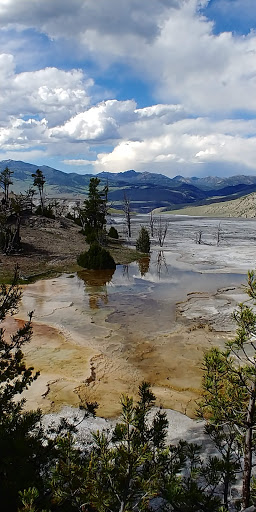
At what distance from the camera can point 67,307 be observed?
19422mm

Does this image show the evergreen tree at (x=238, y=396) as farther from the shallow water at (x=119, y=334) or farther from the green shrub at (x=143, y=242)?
the green shrub at (x=143, y=242)

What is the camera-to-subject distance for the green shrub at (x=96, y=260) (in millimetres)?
30875

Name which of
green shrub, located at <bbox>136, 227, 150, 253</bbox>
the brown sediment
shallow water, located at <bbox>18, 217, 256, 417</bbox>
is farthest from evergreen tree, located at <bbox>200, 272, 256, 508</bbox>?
green shrub, located at <bbox>136, 227, 150, 253</bbox>

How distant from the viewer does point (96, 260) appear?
30859 mm

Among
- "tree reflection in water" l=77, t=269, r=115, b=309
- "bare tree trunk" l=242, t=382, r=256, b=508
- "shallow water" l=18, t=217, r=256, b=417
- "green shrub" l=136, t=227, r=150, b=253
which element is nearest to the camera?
"bare tree trunk" l=242, t=382, r=256, b=508

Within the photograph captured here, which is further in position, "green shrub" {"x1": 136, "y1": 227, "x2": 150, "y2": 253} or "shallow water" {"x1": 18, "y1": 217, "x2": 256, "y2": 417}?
"green shrub" {"x1": 136, "y1": 227, "x2": 150, "y2": 253}

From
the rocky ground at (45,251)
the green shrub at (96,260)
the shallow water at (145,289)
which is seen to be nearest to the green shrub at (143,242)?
the rocky ground at (45,251)

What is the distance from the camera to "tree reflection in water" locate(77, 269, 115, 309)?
20933 mm

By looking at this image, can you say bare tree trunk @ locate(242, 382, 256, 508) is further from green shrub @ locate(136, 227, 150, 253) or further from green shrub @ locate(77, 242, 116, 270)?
green shrub @ locate(136, 227, 150, 253)

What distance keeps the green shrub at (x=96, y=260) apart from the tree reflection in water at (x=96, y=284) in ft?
2.09

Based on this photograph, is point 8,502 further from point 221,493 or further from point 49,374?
point 49,374

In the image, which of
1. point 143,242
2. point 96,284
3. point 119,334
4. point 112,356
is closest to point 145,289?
point 96,284

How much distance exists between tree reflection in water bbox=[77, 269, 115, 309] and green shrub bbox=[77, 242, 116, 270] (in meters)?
0.64

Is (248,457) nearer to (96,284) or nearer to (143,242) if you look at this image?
(96,284)
